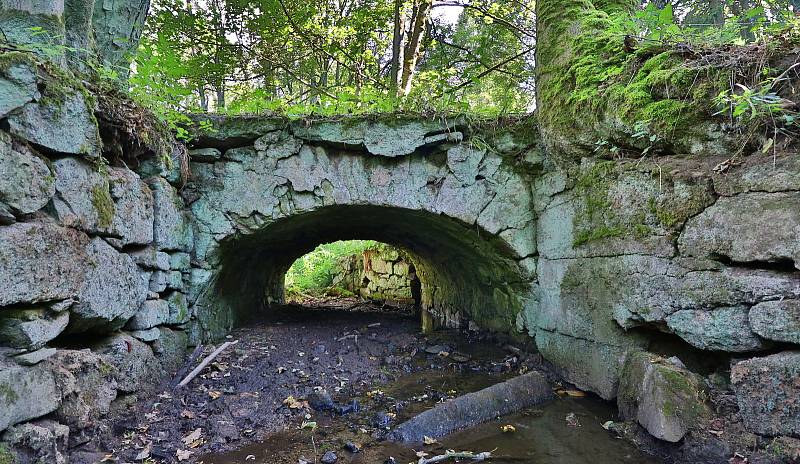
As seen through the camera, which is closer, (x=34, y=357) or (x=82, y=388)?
(x=34, y=357)

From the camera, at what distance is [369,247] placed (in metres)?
12.5

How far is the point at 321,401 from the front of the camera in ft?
13.2

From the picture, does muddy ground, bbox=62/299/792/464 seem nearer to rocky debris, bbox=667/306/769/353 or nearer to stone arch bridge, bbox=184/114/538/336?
rocky debris, bbox=667/306/769/353

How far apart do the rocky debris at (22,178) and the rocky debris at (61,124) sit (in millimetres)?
108

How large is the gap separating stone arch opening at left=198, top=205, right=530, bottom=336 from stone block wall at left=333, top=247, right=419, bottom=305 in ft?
8.48

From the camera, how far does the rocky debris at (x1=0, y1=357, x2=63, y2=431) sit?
7.72 feet

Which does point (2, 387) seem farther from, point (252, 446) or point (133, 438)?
point (252, 446)

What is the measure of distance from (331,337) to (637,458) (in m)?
4.15

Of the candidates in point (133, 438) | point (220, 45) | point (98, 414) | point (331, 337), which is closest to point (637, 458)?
point (133, 438)

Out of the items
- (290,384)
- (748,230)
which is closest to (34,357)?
(290,384)

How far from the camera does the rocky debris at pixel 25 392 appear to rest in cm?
235

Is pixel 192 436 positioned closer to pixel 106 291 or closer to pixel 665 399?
pixel 106 291

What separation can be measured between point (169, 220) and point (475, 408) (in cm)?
335

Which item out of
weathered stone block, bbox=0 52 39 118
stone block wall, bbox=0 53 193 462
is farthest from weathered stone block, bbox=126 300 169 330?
weathered stone block, bbox=0 52 39 118
